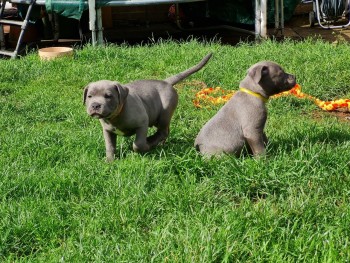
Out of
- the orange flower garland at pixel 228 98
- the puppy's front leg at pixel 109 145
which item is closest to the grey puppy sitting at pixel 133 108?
the puppy's front leg at pixel 109 145

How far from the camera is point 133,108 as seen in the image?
18.3 feet

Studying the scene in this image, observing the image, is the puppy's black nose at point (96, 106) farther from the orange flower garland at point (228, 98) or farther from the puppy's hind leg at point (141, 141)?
the orange flower garland at point (228, 98)

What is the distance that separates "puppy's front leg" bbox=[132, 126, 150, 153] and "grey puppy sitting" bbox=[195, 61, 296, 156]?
0.53m

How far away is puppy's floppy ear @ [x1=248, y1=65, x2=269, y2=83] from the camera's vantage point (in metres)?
5.32

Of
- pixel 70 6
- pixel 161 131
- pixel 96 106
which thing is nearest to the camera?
pixel 96 106

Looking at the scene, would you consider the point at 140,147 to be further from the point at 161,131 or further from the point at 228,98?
the point at 228,98

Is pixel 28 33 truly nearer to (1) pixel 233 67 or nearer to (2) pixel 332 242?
(1) pixel 233 67

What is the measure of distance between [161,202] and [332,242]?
4.59ft

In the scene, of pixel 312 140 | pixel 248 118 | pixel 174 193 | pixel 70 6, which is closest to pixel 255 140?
pixel 248 118

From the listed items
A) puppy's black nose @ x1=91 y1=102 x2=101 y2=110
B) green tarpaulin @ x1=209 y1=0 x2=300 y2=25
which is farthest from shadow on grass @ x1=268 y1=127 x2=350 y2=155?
green tarpaulin @ x1=209 y1=0 x2=300 y2=25

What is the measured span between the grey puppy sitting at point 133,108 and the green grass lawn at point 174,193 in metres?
0.17

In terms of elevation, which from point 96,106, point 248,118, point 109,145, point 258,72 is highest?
point 258,72

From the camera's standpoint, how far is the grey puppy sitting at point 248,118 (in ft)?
17.5

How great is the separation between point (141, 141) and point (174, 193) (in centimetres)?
112
